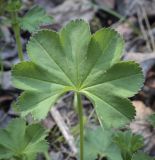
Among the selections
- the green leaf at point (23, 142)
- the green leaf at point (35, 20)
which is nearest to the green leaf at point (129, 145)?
the green leaf at point (23, 142)

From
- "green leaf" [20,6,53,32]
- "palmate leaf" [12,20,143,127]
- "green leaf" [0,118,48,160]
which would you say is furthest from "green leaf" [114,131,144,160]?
"green leaf" [20,6,53,32]

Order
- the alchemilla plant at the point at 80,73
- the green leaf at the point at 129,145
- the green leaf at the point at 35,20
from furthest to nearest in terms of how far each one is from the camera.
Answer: the green leaf at the point at 35,20
the green leaf at the point at 129,145
the alchemilla plant at the point at 80,73

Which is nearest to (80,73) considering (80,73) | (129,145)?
(80,73)

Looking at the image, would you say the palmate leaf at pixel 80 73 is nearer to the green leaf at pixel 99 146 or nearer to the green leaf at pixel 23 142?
the green leaf at pixel 23 142

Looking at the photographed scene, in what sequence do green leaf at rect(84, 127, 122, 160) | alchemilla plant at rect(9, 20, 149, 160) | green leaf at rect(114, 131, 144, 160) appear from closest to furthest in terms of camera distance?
alchemilla plant at rect(9, 20, 149, 160), green leaf at rect(114, 131, 144, 160), green leaf at rect(84, 127, 122, 160)

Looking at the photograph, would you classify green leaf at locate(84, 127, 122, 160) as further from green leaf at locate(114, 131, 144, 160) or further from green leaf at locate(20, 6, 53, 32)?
green leaf at locate(20, 6, 53, 32)

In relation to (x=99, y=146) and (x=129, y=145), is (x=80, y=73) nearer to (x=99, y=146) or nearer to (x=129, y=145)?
(x=129, y=145)
